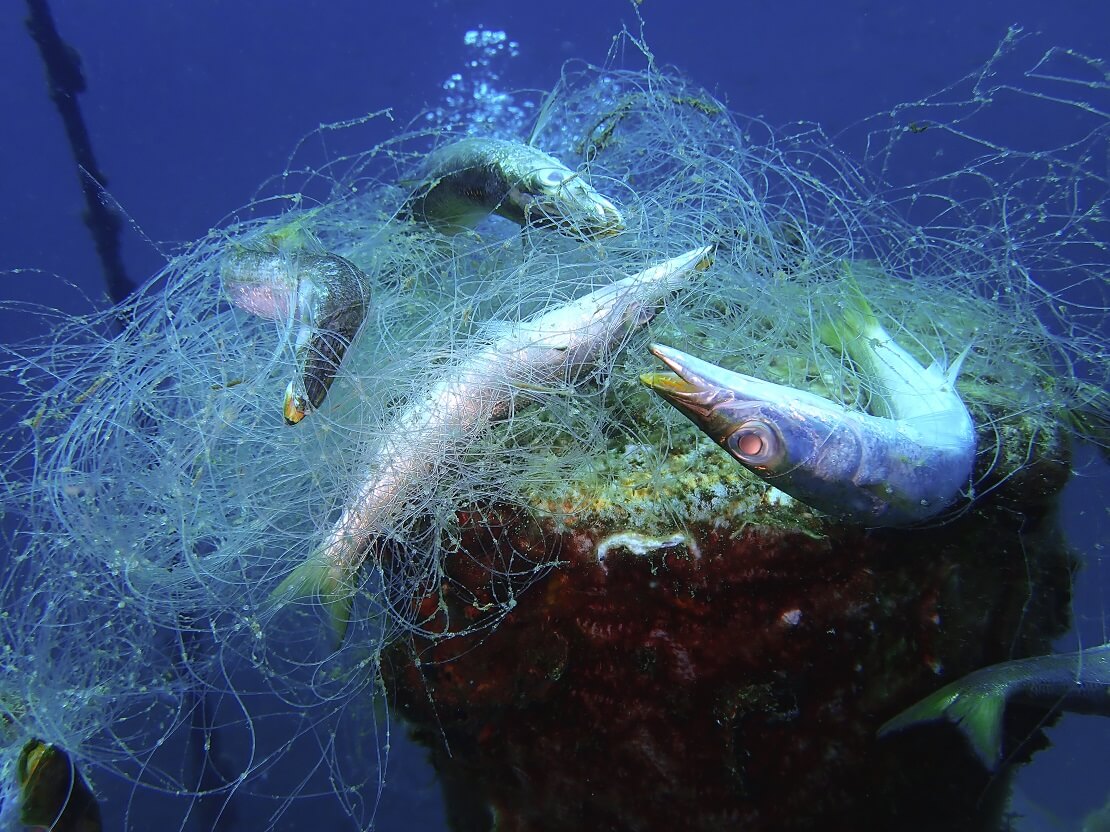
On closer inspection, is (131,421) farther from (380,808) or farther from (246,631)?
(380,808)

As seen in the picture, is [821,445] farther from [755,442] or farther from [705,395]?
[705,395]

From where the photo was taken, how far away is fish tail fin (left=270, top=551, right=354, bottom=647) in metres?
2.06

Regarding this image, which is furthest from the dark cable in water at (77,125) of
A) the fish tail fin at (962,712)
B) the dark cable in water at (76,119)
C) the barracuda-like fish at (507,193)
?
the fish tail fin at (962,712)

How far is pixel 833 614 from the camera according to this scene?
185cm

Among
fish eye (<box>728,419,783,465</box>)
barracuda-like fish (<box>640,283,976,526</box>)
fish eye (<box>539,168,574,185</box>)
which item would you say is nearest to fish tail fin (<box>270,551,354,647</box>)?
barracuda-like fish (<box>640,283,976,526</box>)

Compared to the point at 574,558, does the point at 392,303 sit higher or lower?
higher

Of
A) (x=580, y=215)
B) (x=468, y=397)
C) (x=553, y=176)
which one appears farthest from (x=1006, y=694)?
(x=553, y=176)

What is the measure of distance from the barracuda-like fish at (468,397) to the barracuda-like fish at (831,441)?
1.47 ft

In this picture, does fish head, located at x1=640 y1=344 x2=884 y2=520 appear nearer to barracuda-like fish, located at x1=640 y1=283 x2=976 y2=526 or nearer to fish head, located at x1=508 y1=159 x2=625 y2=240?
barracuda-like fish, located at x1=640 y1=283 x2=976 y2=526

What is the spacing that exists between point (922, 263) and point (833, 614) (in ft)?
6.47

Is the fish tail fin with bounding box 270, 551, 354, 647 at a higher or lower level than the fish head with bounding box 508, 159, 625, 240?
lower

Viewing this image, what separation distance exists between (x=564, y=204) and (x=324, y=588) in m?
1.78

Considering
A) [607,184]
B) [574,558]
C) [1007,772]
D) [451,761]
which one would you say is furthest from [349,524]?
[1007,772]

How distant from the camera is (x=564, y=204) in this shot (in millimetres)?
2449
